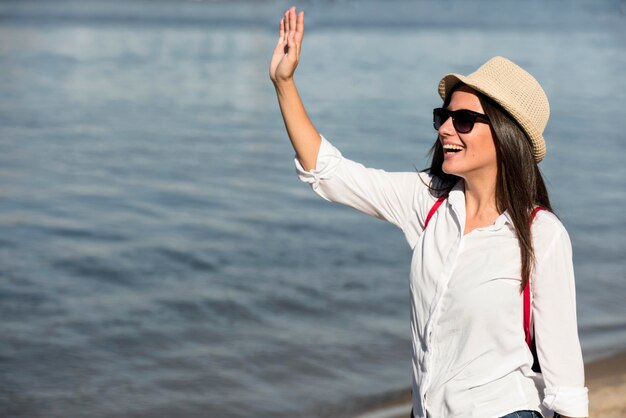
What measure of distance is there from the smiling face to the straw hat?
2.3 inches

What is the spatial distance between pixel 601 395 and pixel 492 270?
127 inches

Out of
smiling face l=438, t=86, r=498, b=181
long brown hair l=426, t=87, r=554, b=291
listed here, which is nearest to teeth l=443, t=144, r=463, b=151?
smiling face l=438, t=86, r=498, b=181

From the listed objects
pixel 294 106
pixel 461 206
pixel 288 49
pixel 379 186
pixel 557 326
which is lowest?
pixel 557 326

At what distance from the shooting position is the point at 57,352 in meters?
6.72

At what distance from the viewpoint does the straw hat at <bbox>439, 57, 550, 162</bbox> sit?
280 centimetres

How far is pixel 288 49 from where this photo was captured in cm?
314

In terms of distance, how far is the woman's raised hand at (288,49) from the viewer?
3.09 metres

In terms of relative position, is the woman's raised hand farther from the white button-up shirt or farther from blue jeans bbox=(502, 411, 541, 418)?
blue jeans bbox=(502, 411, 541, 418)

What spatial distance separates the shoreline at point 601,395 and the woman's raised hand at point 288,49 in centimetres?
313

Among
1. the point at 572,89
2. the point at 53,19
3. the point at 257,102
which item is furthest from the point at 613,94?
the point at 53,19

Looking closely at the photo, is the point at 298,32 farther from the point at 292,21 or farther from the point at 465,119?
the point at 465,119

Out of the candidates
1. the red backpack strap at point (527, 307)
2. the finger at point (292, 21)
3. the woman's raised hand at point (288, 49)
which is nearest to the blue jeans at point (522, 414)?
the red backpack strap at point (527, 307)

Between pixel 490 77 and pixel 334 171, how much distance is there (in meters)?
0.56

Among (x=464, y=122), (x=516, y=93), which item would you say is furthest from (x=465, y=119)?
(x=516, y=93)
